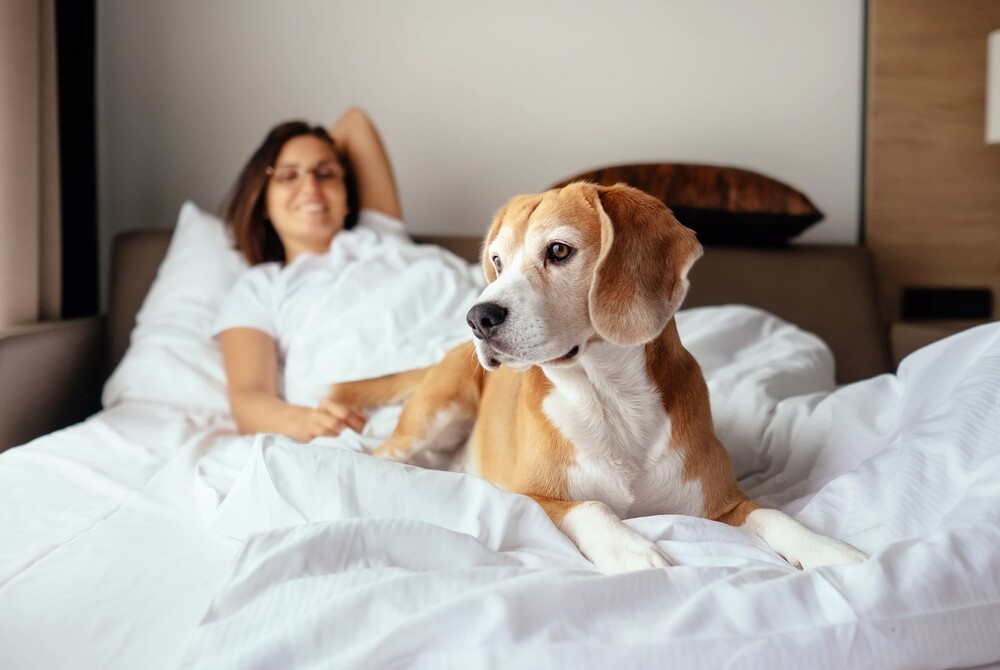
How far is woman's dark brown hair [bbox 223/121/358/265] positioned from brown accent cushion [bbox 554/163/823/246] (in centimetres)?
82

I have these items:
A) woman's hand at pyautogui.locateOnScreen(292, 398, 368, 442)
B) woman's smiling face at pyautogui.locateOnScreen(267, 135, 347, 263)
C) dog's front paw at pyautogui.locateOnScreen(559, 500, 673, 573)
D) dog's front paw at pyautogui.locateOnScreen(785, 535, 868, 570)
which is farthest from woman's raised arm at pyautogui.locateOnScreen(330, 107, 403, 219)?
dog's front paw at pyautogui.locateOnScreen(785, 535, 868, 570)

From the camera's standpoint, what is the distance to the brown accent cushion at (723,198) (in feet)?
8.04

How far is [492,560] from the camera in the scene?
990mm

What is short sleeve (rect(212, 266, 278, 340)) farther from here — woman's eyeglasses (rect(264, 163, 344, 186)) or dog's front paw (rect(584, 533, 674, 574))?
dog's front paw (rect(584, 533, 674, 574))

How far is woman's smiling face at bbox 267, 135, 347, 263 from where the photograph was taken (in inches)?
92.4

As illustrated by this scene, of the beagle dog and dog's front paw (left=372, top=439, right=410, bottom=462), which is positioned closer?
the beagle dog

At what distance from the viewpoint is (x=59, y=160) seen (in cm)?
243

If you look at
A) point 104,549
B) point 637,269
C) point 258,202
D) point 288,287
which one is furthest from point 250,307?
point 637,269

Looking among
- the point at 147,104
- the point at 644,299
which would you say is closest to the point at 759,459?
the point at 644,299

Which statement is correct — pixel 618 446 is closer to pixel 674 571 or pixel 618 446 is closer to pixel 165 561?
pixel 674 571

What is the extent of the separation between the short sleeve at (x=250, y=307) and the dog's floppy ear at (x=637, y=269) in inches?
49.0

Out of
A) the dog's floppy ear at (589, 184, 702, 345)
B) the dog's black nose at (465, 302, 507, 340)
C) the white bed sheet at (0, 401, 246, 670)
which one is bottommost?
the white bed sheet at (0, 401, 246, 670)

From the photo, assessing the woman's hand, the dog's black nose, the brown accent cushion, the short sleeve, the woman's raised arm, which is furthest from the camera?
the woman's raised arm

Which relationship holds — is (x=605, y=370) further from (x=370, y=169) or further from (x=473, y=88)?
(x=473, y=88)
